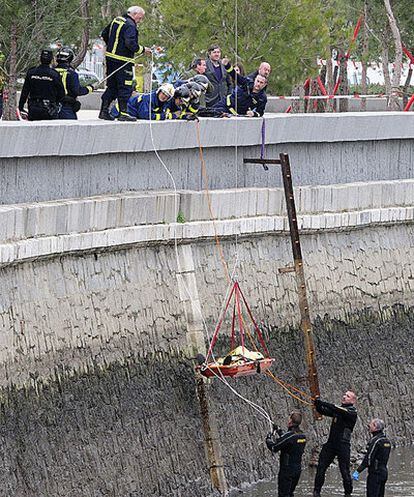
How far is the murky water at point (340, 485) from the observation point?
2036 cm

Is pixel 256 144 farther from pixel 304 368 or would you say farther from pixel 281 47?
pixel 281 47

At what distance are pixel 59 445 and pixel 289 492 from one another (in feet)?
10.9

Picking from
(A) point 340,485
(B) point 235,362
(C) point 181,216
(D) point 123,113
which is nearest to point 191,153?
(D) point 123,113

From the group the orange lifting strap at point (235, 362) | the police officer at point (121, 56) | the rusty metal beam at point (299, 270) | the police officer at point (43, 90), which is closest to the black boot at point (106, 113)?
the police officer at point (121, 56)

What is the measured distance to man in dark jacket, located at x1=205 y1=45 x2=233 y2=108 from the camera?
75.6ft

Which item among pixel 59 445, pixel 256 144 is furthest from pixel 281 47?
pixel 59 445

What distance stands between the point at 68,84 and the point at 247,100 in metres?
2.96

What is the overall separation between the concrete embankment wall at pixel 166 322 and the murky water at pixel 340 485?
0.30 meters

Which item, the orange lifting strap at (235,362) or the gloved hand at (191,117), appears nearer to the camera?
the orange lifting strap at (235,362)

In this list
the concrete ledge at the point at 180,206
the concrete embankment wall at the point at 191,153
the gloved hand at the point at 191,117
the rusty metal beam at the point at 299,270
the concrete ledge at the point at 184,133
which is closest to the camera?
the concrete ledge at the point at 180,206

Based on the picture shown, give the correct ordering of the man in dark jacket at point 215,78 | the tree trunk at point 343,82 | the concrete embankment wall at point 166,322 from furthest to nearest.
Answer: the tree trunk at point 343,82 < the man in dark jacket at point 215,78 < the concrete embankment wall at point 166,322

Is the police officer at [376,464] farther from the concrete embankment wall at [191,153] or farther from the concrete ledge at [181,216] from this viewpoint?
the concrete embankment wall at [191,153]

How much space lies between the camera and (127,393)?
1898cm

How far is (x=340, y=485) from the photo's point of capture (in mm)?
21188
